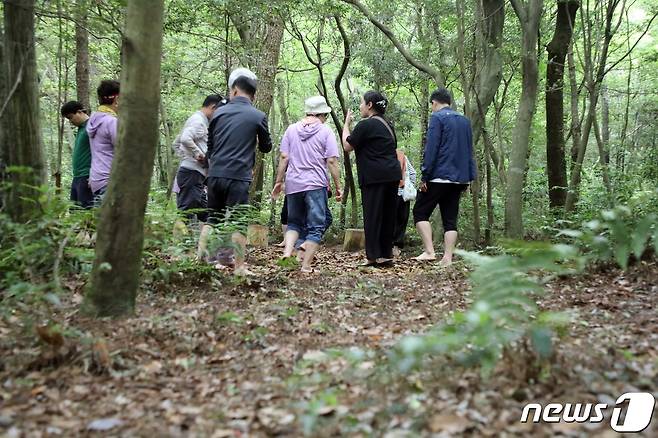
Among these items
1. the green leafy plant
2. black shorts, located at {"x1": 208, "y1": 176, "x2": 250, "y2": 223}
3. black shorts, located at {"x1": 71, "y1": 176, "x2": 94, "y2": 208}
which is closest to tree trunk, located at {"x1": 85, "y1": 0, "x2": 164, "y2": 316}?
the green leafy plant

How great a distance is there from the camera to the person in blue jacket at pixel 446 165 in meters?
7.25

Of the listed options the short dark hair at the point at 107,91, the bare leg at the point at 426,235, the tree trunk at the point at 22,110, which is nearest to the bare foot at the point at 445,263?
the bare leg at the point at 426,235

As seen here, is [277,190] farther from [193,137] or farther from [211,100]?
[211,100]

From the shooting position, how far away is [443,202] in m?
7.51

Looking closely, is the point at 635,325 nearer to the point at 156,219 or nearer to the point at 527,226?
the point at 156,219

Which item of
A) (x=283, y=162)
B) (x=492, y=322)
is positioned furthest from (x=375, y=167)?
(x=492, y=322)

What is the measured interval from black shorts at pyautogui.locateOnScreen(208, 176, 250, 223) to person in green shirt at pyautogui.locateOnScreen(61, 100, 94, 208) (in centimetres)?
183

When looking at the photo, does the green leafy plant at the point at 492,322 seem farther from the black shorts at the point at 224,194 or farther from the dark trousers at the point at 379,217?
the dark trousers at the point at 379,217

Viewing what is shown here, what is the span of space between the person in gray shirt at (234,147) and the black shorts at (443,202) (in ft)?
7.93

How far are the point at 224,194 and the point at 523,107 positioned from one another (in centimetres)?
458

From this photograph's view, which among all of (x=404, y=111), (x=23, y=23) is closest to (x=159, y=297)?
(x=23, y=23)

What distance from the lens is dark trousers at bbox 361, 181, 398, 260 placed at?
24.0 feet

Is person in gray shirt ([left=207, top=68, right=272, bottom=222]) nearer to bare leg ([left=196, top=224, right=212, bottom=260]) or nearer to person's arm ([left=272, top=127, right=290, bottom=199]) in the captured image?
bare leg ([left=196, top=224, right=212, bottom=260])

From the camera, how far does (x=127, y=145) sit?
3652 millimetres
